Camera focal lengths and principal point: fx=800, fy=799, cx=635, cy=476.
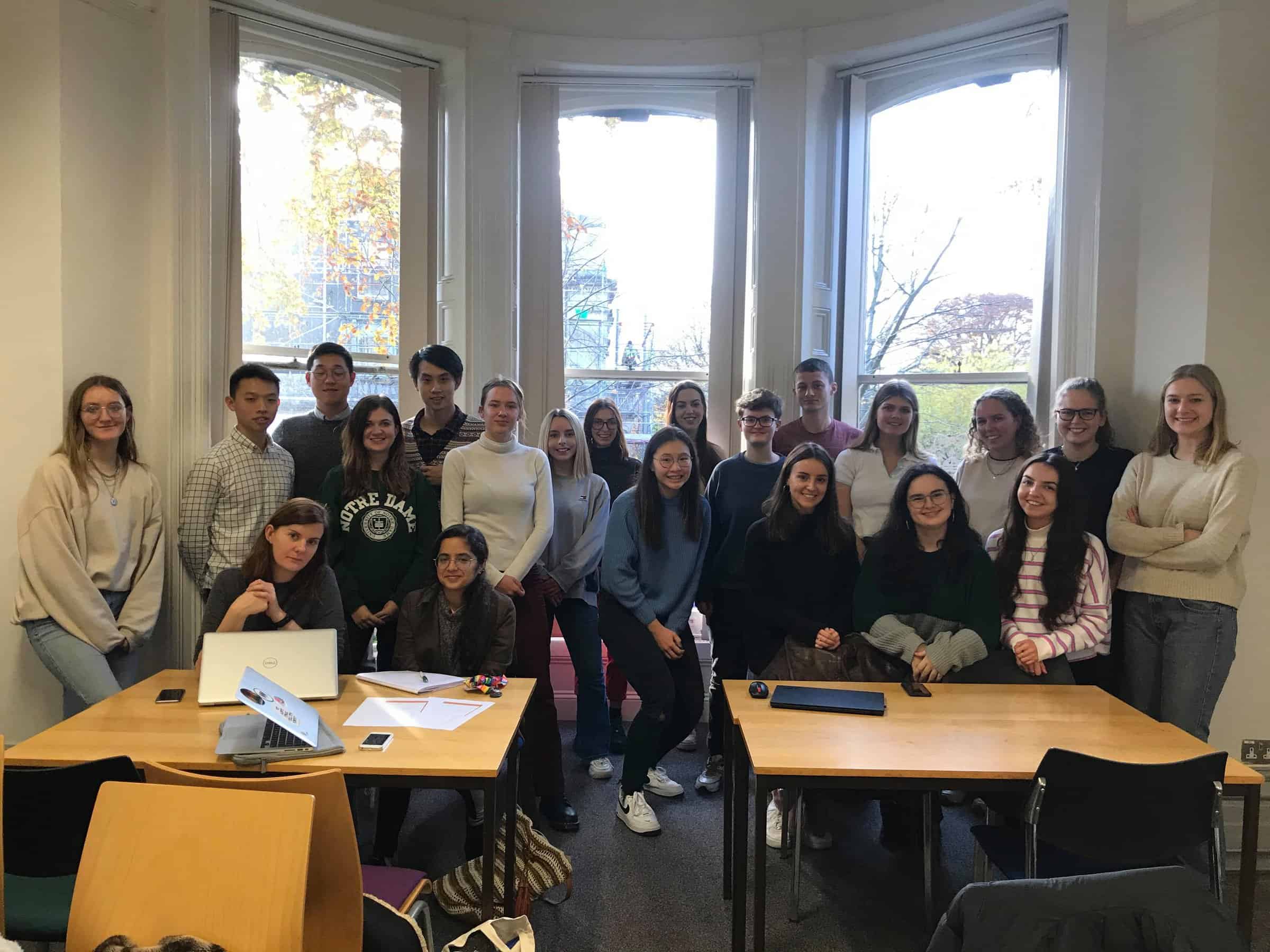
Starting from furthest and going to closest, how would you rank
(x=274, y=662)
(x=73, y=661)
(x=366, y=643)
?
(x=366, y=643)
(x=73, y=661)
(x=274, y=662)

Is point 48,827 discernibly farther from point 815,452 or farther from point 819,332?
point 819,332

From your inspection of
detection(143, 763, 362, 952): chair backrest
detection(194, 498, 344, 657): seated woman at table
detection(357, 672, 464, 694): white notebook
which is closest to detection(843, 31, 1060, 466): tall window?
detection(357, 672, 464, 694): white notebook

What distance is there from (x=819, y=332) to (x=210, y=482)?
299cm

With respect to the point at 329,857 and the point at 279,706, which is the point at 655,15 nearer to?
the point at 279,706

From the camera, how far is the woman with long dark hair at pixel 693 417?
377 cm

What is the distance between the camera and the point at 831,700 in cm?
233

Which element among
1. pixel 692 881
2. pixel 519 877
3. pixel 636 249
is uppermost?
pixel 636 249

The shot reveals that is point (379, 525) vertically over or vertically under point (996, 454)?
under

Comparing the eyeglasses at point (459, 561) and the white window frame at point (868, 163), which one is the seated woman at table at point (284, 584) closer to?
the eyeglasses at point (459, 561)

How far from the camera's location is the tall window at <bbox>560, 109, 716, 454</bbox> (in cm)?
443

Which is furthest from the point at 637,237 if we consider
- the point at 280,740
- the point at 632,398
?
the point at 280,740

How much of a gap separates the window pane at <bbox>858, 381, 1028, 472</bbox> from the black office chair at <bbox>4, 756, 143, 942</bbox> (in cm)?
363

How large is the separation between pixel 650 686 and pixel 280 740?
1.39m

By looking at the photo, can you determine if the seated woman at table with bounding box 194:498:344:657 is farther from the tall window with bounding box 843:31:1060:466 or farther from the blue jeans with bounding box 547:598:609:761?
the tall window with bounding box 843:31:1060:466
